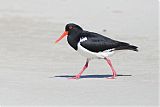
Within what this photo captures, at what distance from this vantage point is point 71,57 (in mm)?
12164

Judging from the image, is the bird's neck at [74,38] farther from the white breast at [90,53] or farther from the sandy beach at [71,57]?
the sandy beach at [71,57]

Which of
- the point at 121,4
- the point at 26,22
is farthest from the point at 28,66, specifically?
the point at 121,4

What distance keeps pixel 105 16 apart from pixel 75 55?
597 centimetres

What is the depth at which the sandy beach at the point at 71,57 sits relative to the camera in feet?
27.0

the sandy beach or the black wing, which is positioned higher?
the black wing

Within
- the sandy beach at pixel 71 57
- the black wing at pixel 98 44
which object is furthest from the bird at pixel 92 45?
the sandy beach at pixel 71 57

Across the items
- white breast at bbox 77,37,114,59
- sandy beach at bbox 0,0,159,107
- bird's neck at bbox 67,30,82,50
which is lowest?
sandy beach at bbox 0,0,159,107

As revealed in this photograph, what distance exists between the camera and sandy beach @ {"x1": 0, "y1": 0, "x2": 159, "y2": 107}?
8.24m

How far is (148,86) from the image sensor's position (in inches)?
358

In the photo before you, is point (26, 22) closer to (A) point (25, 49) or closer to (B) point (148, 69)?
(A) point (25, 49)

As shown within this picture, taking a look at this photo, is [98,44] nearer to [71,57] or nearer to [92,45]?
[92,45]

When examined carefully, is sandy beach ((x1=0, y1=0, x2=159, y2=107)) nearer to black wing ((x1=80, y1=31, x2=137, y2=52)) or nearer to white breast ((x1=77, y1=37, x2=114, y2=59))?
white breast ((x1=77, y1=37, x2=114, y2=59))

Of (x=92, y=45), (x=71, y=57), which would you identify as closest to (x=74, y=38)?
(x=92, y=45)

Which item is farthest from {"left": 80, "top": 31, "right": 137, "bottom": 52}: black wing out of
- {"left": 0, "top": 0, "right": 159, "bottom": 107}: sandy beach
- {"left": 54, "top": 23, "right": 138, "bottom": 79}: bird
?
{"left": 0, "top": 0, "right": 159, "bottom": 107}: sandy beach
